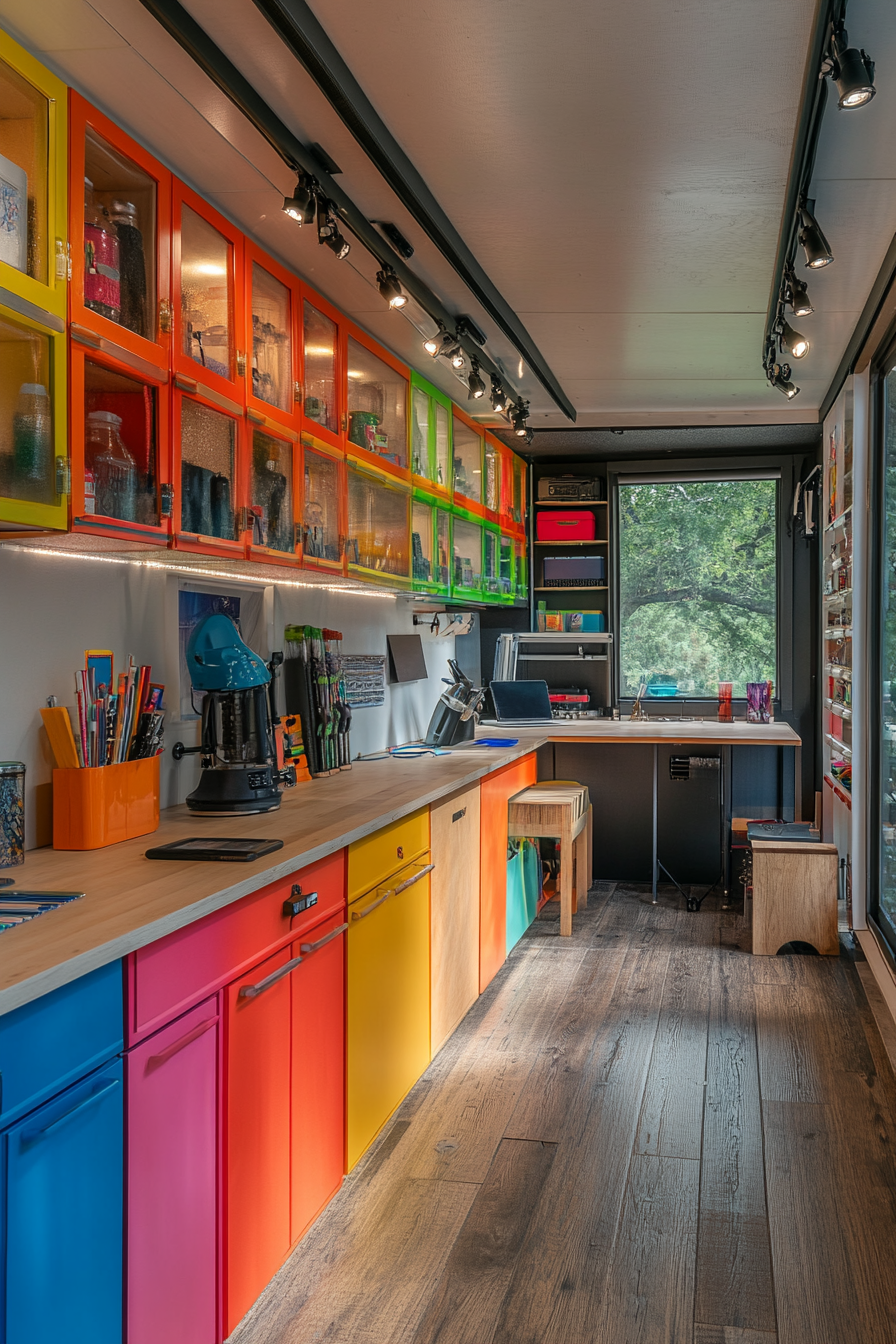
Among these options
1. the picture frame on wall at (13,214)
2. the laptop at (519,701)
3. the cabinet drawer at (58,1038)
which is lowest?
the cabinet drawer at (58,1038)

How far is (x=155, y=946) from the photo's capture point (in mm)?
1669

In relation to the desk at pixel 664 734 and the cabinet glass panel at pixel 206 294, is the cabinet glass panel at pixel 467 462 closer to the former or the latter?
the desk at pixel 664 734

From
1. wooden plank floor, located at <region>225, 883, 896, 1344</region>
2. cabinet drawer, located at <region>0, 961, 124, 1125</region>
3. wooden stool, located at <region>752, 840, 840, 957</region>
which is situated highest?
cabinet drawer, located at <region>0, 961, 124, 1125</region>

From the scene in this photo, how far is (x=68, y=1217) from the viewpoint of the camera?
1.43m

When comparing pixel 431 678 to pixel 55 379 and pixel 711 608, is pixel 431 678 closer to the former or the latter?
pixel 711 608

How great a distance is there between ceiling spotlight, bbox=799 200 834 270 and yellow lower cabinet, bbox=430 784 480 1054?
1901 millimetres

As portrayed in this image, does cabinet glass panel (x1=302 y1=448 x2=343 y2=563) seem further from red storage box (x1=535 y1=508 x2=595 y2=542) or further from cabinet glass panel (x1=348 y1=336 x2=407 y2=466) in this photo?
red storage box (x1=535 y1=508 x2=595 y2=542)

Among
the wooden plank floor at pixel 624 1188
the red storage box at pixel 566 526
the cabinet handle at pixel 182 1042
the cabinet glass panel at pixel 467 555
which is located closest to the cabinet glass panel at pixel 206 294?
the cabinet handle at pixel 182 1042

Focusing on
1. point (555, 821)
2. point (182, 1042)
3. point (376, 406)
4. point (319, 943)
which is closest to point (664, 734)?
point (555, 821)

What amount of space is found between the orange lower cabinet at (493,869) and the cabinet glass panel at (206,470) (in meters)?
1.81

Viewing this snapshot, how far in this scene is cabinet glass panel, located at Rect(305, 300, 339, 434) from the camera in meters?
3.18

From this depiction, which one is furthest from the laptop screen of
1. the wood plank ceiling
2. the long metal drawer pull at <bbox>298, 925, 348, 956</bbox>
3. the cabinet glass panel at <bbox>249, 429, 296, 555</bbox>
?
the long metal drawer pull at <bbox>298, 925, 348, 956</bbox>

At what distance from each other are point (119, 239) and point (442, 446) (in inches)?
102

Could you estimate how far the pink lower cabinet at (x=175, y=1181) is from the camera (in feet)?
5.27
